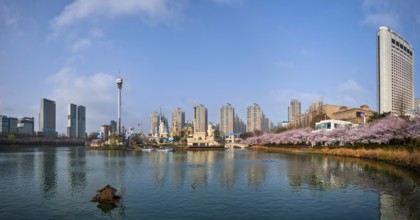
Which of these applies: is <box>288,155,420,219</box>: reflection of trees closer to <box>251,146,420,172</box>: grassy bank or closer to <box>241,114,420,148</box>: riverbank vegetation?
<box>251,146,420,172</box>: grassy bank

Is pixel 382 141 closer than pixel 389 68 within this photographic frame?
Yes

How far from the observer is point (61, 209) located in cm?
2222

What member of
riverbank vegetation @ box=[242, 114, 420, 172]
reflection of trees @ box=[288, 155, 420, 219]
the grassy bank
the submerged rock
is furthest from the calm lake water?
riverbank vegetation @ box=[242, 114, 420, 172]

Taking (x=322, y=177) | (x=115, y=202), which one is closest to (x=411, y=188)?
(x=322, y=177)

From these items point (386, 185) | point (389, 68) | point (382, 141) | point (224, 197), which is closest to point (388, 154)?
point (382, 141)

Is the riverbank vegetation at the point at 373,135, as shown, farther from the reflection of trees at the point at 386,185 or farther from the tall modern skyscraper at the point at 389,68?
the tall modern skyscraper at the point at 389,68

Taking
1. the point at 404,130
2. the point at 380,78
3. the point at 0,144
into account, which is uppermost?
the point at 380,78

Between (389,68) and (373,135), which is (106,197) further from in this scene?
(389,68)

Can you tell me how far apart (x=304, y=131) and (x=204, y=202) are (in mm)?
97374

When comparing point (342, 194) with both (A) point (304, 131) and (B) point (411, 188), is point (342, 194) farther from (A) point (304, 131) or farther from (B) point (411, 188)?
(A) point (304, 131)

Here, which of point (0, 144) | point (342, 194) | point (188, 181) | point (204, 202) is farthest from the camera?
point (0, 144)

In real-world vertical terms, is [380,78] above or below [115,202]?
above

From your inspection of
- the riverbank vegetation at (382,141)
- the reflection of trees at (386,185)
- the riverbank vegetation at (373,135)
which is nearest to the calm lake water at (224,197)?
the reflection of trees at (386,185)

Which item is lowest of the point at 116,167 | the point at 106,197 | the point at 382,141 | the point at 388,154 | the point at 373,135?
the point at 116,167
